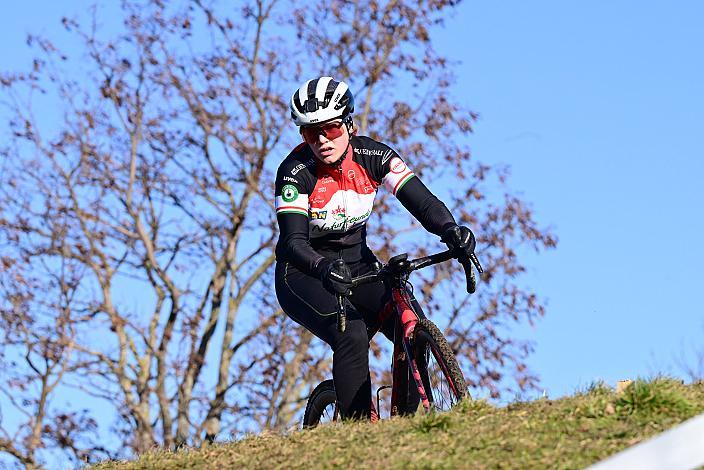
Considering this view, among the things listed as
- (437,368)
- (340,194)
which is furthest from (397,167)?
(437,368)

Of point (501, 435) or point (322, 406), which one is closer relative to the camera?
point (501, 435)

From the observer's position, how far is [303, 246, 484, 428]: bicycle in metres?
7.09

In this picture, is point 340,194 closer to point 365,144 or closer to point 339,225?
point 339,225

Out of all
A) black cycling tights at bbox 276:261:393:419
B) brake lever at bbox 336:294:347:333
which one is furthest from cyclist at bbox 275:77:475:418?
brake lever at bbox 336:294:347:333

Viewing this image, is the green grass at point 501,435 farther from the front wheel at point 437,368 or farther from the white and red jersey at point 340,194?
the white and red jersey at point 340,194

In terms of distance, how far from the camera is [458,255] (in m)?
7.29

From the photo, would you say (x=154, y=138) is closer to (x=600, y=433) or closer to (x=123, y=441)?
(x=123, y=441)

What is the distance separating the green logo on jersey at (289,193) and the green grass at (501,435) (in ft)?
5.00

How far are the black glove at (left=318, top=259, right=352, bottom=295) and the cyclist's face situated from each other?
95 cm

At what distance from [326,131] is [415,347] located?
5.02 ft

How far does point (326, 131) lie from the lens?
782cm

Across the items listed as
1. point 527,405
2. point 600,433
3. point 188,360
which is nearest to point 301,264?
point 527,405

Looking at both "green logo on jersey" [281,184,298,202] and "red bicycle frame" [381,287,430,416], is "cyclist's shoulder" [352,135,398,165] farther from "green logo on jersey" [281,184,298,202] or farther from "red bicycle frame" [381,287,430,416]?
"red bicycle frame" [381,287,430,416]

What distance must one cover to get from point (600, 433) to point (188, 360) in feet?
56.6
